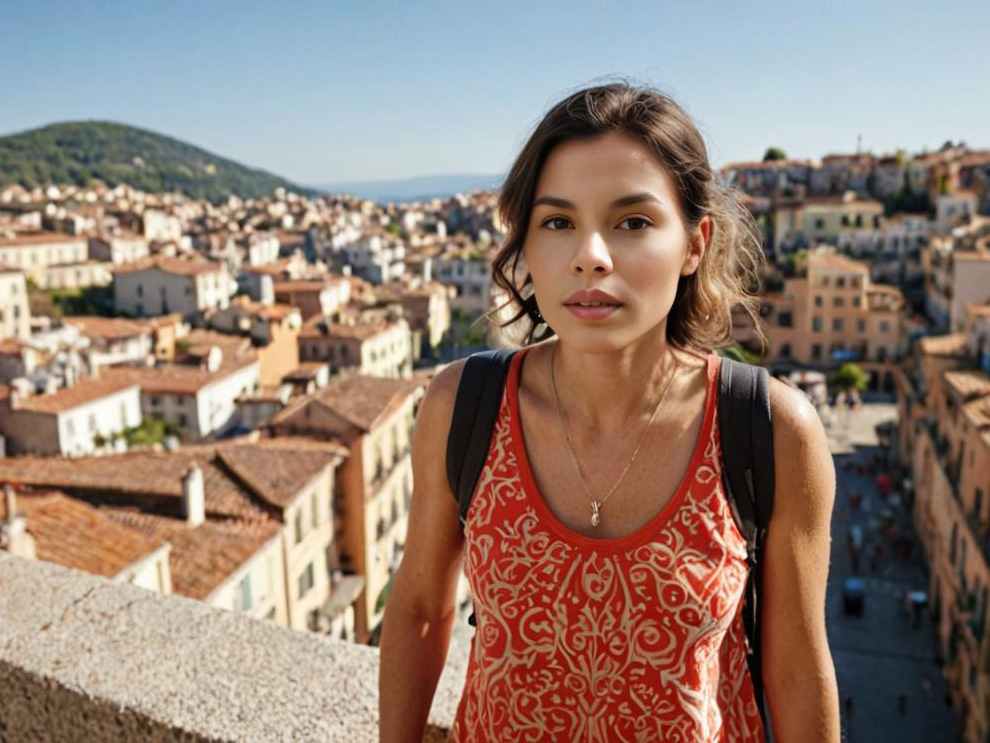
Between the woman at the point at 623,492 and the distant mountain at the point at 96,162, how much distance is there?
155259 millimetres

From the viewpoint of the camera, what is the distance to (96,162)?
174250 millimetres

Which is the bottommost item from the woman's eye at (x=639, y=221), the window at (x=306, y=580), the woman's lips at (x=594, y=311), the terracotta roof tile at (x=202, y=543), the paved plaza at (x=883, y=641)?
the paved plaza at (x=883, y=641)

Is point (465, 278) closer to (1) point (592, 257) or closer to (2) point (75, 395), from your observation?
(2) point (75, 395)

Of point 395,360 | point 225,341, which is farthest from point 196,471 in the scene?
point 395,360

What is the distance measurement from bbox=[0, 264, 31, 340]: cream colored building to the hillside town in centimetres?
13

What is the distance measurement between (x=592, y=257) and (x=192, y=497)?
15123 mm

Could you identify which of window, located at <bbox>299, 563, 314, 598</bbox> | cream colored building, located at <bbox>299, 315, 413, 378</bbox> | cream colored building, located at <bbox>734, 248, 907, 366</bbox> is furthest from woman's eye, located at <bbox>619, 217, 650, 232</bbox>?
cream colored building, located at <bbox>734, 248, 907, 366</bbox>

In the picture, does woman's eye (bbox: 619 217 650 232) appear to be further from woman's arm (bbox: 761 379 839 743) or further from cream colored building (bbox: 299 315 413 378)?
cream colored building (bbox: 299 315 413 378)

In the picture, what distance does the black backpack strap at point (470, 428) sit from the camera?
1.97 m

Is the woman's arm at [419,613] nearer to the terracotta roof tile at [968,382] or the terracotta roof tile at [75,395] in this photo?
the terracotta roof tile at [968,382]

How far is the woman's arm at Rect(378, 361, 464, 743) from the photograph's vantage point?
208 centimetres

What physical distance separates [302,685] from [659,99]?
181 centimetres

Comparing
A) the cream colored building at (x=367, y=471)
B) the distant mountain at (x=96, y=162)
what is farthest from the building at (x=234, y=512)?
the distant mountain at (x=96, y=162)

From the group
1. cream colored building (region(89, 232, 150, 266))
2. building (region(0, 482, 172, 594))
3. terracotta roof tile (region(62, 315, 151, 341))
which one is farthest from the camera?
cream colored building (region(89, 232, 150, 266))
